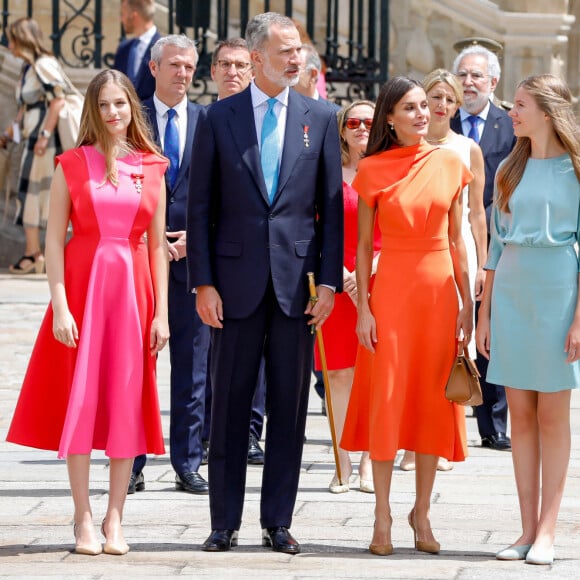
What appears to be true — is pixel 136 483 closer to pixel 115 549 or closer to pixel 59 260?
pixel 115 549

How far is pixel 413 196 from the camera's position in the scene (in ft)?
21.0

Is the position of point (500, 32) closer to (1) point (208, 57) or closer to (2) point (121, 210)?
(1) point (208, 57)

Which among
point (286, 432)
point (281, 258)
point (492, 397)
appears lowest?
point (492, 397)

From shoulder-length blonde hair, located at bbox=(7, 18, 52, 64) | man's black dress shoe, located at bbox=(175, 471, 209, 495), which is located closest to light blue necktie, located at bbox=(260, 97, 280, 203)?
man's black dress shoe, located at bbox=(175, 471, 209, 495)

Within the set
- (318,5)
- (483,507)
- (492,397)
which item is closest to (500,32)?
(318,5)

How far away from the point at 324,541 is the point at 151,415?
0.82 meters

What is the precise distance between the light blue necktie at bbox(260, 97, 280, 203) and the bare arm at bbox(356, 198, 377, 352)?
38cm

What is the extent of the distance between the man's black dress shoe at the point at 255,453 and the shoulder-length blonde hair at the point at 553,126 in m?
2.48

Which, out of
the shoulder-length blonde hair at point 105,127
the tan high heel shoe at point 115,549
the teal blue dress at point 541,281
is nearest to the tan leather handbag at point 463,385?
the teal blue dress at point 541,281

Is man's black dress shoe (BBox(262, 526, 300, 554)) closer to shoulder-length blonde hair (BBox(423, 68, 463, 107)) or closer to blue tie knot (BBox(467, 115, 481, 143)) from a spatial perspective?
shoulder-length blonde hair (BBox(423, 68, 463, 107))

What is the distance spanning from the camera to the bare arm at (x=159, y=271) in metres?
6.46

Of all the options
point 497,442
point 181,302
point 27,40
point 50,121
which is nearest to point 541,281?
point 181,302

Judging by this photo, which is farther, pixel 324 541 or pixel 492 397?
pixel 492 397

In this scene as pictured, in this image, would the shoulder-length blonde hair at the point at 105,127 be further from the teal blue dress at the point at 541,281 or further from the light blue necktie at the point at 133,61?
the light blue necktie at the point at 133,61
